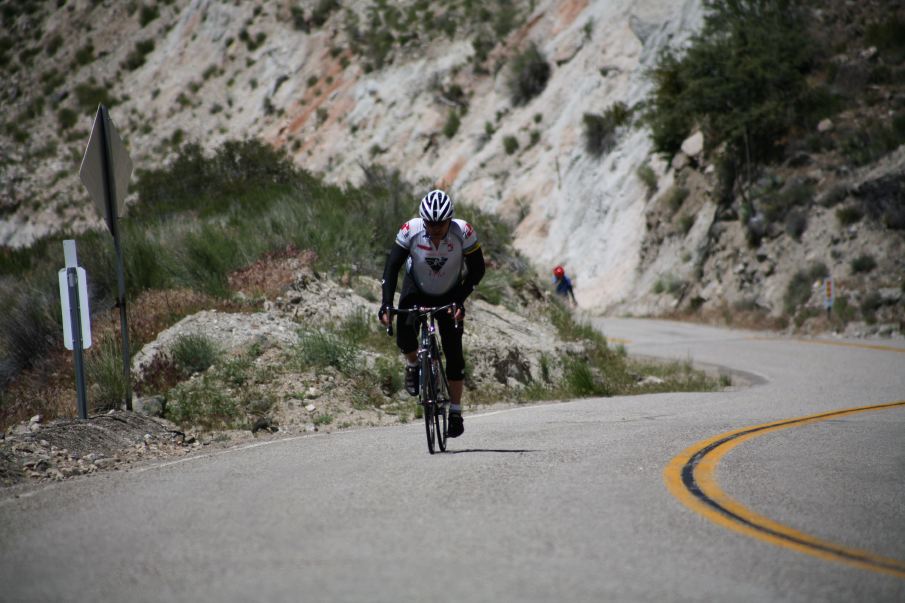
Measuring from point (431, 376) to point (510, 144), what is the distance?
33666 mm

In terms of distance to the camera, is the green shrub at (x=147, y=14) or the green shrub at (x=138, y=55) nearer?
the green shrub at (x=138, y=55)

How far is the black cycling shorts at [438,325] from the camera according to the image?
8.76m

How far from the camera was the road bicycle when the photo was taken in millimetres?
8445

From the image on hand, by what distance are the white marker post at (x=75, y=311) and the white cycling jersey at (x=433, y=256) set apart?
3335 mm

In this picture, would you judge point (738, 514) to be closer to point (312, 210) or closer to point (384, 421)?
point (384, 421)

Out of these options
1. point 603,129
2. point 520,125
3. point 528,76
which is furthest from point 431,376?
point 528,76

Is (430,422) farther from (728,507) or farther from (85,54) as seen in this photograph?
(85,54)

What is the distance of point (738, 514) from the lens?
230 inches

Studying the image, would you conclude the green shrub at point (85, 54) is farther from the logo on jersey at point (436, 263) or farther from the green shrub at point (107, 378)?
the logo on jersey at point (436, 263)

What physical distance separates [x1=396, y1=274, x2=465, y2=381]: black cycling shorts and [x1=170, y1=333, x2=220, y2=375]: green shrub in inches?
167

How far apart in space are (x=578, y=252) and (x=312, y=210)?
2028 centimetres

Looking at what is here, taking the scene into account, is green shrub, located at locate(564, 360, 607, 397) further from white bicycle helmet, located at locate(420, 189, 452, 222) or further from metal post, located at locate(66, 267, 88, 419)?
metal post, located at locate(66, 267, 88, 419)

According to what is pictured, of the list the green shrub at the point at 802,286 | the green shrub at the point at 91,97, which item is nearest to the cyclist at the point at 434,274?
the green shrub at the point at 802,286

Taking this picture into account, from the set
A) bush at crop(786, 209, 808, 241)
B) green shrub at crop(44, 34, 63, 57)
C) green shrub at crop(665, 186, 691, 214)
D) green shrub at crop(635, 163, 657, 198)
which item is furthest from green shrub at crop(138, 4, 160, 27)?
bush at crop(786, 209, 808, 241)
